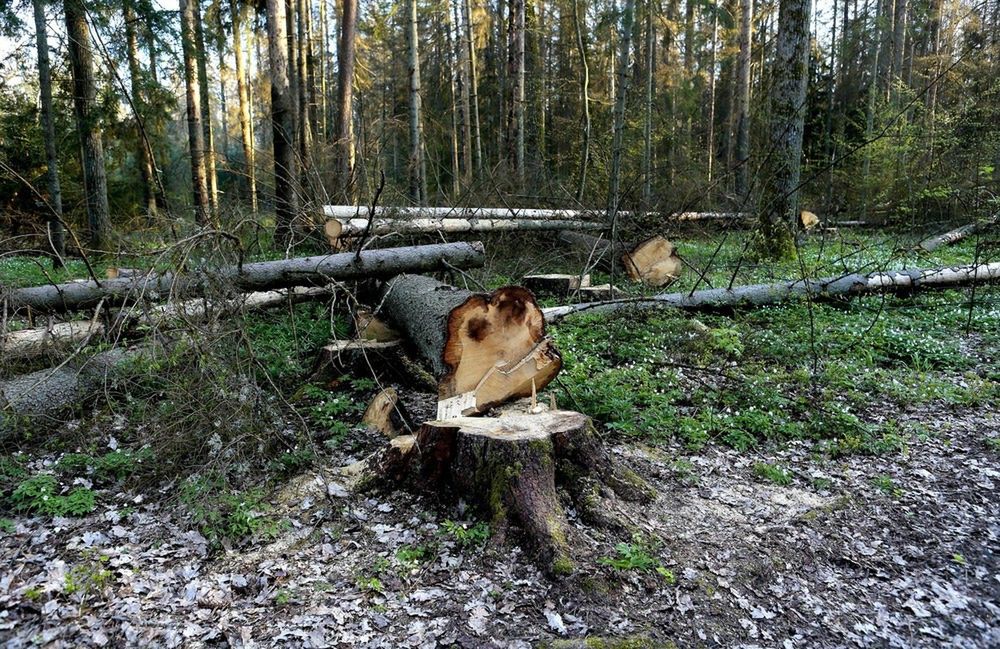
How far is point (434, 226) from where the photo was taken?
8.66 metres

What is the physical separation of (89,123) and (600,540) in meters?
12.4

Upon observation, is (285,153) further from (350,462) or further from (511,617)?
(511,617)

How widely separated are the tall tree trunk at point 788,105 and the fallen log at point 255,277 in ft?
21.2

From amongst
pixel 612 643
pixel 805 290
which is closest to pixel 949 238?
pixel 805 290

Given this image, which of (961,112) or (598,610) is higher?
(961,112)

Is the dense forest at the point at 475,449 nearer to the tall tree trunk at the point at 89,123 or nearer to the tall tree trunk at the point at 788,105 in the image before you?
the tall tree trunk at the point at 788,105

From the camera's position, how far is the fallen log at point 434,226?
7441mm

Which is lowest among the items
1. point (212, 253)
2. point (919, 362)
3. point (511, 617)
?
point (511, 617)

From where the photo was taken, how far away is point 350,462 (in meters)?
4.23

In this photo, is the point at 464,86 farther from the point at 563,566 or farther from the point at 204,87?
the point at 563,566

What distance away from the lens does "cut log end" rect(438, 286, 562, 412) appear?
4.29 meters

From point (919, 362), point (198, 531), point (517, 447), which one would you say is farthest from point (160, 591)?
point (919, 362)

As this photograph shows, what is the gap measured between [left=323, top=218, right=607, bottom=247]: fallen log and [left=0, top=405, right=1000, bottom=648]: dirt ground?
132 inches

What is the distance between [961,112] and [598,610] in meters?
16.6
